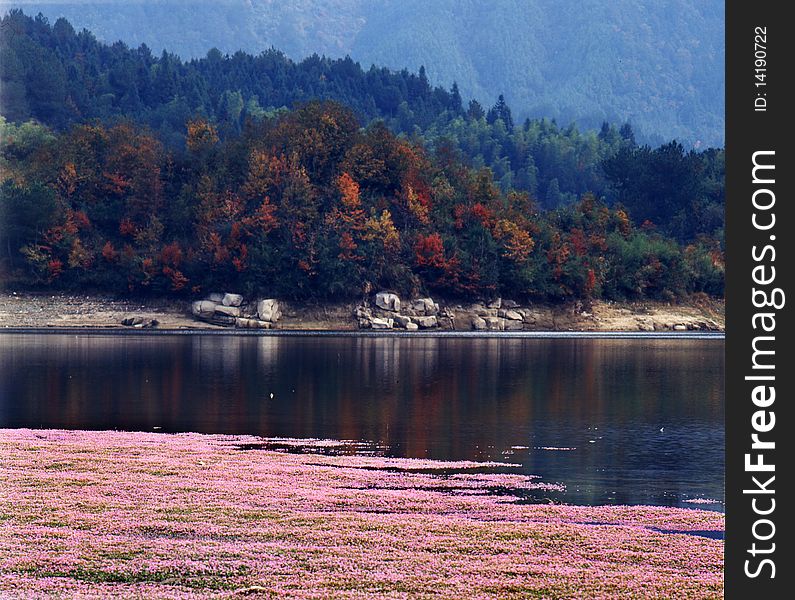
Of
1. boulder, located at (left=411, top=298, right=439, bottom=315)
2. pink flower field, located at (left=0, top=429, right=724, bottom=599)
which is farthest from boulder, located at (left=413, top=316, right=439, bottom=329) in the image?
pink flower field, located at (left=0, top=429, right=724, bottom=599)

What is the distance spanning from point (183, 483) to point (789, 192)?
60.8 feet

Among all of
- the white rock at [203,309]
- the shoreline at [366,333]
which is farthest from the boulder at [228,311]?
the shoreline at [366,333]

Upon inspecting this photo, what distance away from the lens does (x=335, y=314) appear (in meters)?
138

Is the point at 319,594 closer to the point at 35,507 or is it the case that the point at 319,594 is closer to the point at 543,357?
the point at 35,507

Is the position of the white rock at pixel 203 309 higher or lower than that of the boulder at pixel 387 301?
lower

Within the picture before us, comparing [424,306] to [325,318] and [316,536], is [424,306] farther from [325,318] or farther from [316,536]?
[316,536]

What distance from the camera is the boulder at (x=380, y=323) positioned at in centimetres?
13812

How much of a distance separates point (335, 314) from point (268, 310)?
8.37 metres

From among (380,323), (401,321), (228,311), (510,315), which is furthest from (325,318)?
(510,315)

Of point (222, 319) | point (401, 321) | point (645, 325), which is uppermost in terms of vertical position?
point (222, 319)

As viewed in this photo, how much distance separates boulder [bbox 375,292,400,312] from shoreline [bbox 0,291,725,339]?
3.04 m

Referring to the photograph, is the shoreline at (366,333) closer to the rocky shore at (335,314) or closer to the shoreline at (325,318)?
the shoreline at (325,318)

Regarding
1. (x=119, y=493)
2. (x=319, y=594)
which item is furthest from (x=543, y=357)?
(x=319, y=594)

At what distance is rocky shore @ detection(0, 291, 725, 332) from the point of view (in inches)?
5281
